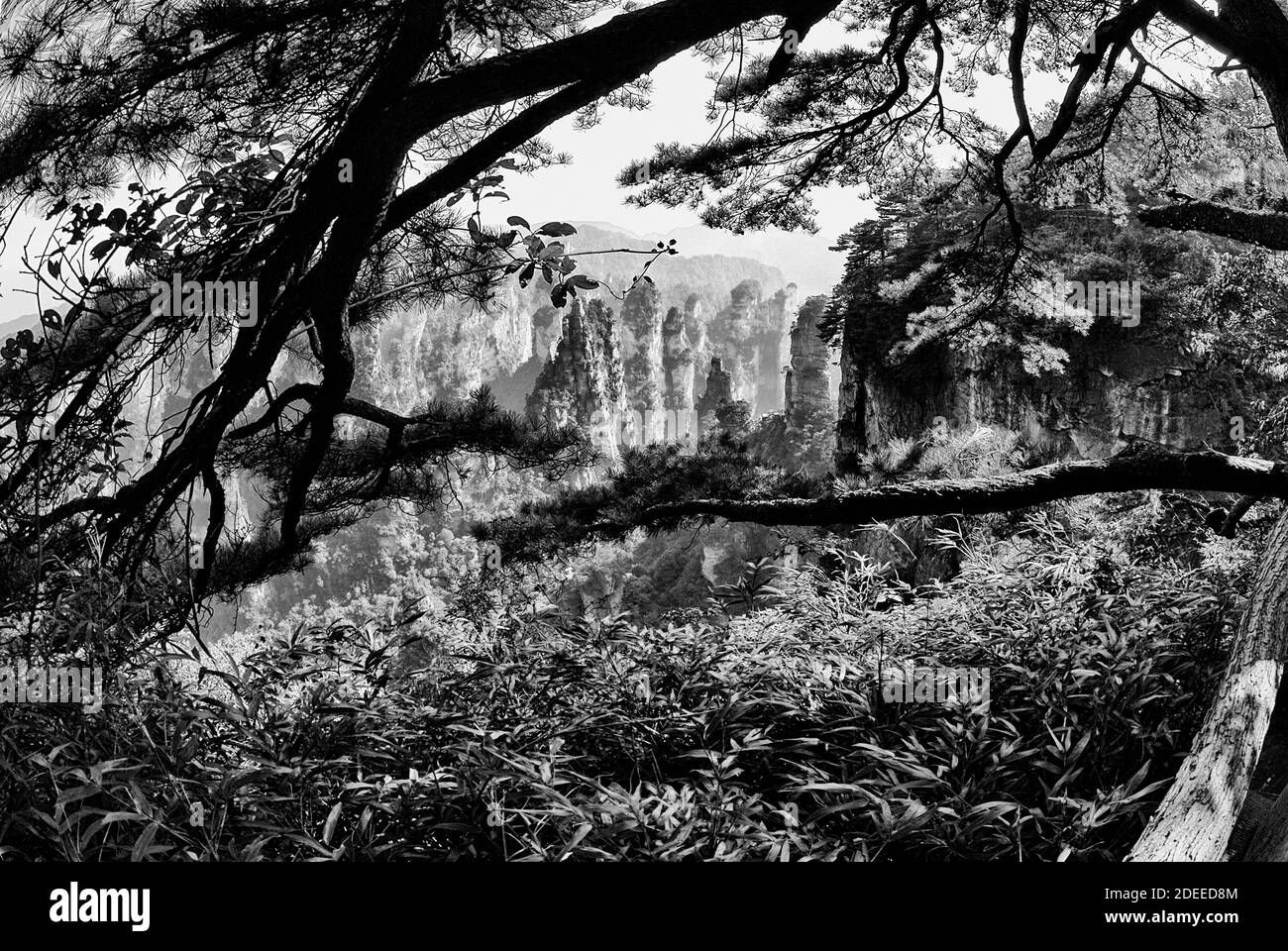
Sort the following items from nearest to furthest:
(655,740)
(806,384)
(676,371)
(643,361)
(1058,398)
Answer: (655,740), (1058,398), (806,384), (643,361), (676,371)

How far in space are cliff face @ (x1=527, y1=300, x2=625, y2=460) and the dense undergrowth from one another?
31273mm

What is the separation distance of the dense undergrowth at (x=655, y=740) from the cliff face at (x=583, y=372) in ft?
103

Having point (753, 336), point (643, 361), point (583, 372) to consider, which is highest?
point (753, 336)

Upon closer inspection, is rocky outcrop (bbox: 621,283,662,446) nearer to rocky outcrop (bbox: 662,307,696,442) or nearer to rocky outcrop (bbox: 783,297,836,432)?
rocky outcrop (bbox: 662,307,696,442)

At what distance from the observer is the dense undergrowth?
5.58 ft

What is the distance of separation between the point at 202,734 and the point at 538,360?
6142 centimetres

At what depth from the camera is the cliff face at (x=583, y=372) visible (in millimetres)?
35094

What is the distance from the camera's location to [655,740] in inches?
87.2

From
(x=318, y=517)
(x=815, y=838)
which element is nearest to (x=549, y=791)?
(x=815, y=838)

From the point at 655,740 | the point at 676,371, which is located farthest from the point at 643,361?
the point at 655,740

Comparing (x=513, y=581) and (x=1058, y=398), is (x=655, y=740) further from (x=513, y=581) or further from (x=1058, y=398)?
(x=1058, y=398)

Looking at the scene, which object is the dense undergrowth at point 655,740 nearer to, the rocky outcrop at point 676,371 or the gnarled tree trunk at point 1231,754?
the gnarled tree trunk at point 1231,754

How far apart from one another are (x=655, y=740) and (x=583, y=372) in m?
34.6

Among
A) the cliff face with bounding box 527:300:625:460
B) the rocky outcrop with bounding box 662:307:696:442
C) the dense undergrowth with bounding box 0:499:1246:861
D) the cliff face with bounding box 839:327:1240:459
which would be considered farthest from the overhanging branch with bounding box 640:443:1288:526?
the rocky outcrop with bounding box 662:307:696:442
